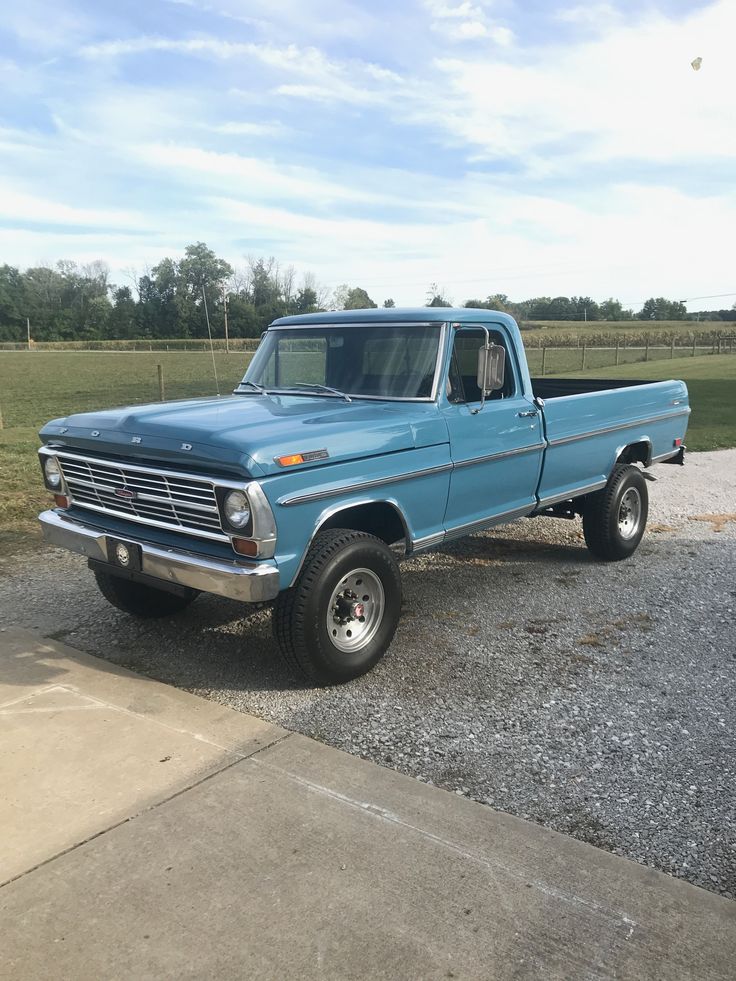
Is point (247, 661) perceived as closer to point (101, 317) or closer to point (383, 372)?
point (383, 372)

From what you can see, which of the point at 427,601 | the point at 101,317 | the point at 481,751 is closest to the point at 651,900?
the point at 481,751

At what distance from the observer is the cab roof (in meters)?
5.10

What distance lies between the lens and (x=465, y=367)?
5.13 metres

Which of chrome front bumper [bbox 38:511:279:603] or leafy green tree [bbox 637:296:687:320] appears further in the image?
leafy green tree [bbox 637:296:687:320]

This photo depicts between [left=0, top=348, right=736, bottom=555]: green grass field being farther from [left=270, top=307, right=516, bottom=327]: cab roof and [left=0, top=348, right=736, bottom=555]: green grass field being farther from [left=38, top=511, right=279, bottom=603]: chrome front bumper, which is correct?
[left=270, top=307, right=516, bottom=327]: cab roof

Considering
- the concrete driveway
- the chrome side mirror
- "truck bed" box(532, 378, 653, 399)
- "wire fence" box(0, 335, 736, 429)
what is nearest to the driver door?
the chrome side mirror

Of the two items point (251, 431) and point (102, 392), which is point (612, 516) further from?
point (102, 392)

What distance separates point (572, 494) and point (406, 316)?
2078 mm

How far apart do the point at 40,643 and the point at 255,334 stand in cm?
473

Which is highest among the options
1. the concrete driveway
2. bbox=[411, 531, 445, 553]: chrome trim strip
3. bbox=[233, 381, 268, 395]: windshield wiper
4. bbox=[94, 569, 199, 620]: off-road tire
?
bbox=[233, 381, 268, 395]: windshield wiper

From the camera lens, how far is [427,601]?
573cm

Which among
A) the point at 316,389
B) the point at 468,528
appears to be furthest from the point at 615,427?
the point at 316,389

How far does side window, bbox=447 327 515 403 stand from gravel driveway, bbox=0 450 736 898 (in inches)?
60.3

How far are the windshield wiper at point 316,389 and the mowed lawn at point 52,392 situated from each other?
3253 millimetres
